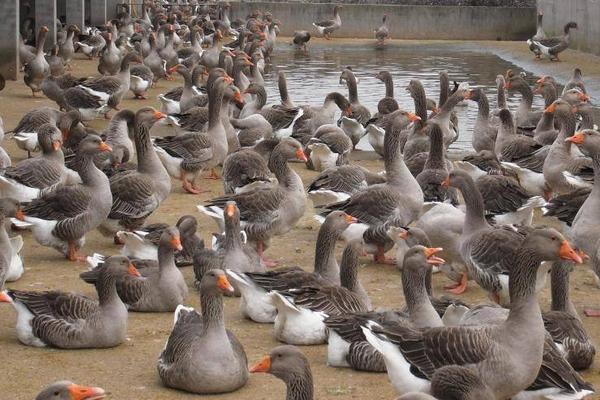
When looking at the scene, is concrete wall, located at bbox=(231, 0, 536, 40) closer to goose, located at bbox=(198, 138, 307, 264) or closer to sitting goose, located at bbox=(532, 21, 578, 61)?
sitting goose, located at bbox=(532, 21, 578, 61)

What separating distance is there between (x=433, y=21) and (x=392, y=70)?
573 inches

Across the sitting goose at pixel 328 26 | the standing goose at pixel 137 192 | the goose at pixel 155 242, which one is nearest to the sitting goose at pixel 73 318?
the goose at pixel 155 242

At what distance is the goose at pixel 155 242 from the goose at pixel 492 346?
401cm

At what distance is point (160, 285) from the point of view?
10883mm

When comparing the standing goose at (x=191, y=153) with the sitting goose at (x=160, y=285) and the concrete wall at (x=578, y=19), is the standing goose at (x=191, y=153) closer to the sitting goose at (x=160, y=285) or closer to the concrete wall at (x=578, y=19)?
the sitting goose at (x=160, y=285)

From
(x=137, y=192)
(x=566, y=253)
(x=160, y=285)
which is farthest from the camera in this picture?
(x=137, y=192)

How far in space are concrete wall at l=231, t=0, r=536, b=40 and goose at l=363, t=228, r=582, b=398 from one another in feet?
131

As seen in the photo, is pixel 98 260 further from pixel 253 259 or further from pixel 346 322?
pixel 346 322

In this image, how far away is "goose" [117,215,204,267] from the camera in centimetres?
1219

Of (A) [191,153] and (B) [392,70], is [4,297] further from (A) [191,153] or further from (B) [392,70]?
(B) [392,70]

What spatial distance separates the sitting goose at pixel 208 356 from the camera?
29.0 feet

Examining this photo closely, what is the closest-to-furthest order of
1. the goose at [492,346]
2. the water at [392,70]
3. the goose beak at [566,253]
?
the goose at [492,346], the goose beak at [566,253], the water at [392,70]

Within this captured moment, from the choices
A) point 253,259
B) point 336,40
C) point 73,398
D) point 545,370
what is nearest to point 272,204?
point 253,259

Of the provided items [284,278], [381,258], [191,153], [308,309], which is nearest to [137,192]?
[381,258]
